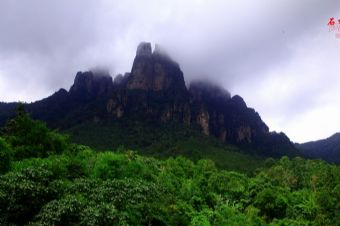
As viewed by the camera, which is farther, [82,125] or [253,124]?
[253,124]

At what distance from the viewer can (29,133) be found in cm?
3681

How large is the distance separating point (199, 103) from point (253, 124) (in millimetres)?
31065

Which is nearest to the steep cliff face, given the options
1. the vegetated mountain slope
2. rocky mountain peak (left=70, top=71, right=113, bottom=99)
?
the vegetated mountain slope

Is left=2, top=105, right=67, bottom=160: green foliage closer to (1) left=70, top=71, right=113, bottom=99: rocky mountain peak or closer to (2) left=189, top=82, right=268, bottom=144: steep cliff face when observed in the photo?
(2) left=189, top=82, right=268, bottom=144: steep cliff face

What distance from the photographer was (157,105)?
140500 millimetres

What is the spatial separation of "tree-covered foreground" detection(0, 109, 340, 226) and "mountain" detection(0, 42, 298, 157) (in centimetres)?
7556

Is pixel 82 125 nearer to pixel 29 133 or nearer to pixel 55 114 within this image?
pixel 55 114

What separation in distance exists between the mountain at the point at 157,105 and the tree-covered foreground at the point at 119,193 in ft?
248

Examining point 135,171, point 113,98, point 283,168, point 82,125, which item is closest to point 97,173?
point 135,171

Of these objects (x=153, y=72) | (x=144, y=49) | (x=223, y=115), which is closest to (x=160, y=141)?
(x=153, y=72)

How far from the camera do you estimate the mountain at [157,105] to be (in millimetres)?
138000

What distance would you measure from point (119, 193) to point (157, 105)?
118737 millimetres

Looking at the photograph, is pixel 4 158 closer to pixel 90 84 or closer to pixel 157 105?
pixel 157 105

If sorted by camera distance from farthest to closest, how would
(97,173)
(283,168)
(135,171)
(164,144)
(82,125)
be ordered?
(82,125)
(164,144)
(283,168)
(135,171)
(97,173)
